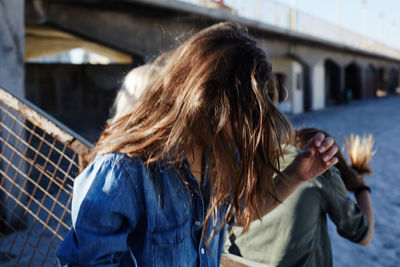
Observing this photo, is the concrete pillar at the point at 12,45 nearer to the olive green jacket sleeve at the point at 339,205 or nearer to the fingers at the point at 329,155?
the olive green jacket sleeve at the point at 339,205

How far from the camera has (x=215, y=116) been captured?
1.07 meters

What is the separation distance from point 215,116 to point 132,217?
1.20ft

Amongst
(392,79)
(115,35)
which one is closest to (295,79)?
(115,35)

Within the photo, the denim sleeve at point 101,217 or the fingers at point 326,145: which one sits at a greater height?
the fingers at point 326,145

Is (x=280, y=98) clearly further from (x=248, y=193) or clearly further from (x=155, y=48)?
(x=155, y=48)

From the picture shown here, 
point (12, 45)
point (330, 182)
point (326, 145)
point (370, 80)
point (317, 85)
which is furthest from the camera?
point (370, 80)

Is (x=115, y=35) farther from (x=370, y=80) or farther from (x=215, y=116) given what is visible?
(x=370, y=80)

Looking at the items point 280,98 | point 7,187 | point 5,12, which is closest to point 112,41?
point 5,12

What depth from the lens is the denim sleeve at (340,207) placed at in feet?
5.49

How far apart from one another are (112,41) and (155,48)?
1.13 m

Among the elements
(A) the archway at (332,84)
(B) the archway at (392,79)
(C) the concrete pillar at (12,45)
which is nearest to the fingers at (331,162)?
(C) the concrete pillar at (12,45)

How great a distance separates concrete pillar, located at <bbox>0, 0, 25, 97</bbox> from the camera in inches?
154

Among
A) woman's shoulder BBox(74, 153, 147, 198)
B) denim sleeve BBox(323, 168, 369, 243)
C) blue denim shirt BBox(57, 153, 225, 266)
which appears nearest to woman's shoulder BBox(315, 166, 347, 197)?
denim sleeve BBox(323, 168, 369, 243)

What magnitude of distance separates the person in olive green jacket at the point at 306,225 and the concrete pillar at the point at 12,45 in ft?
10.9
